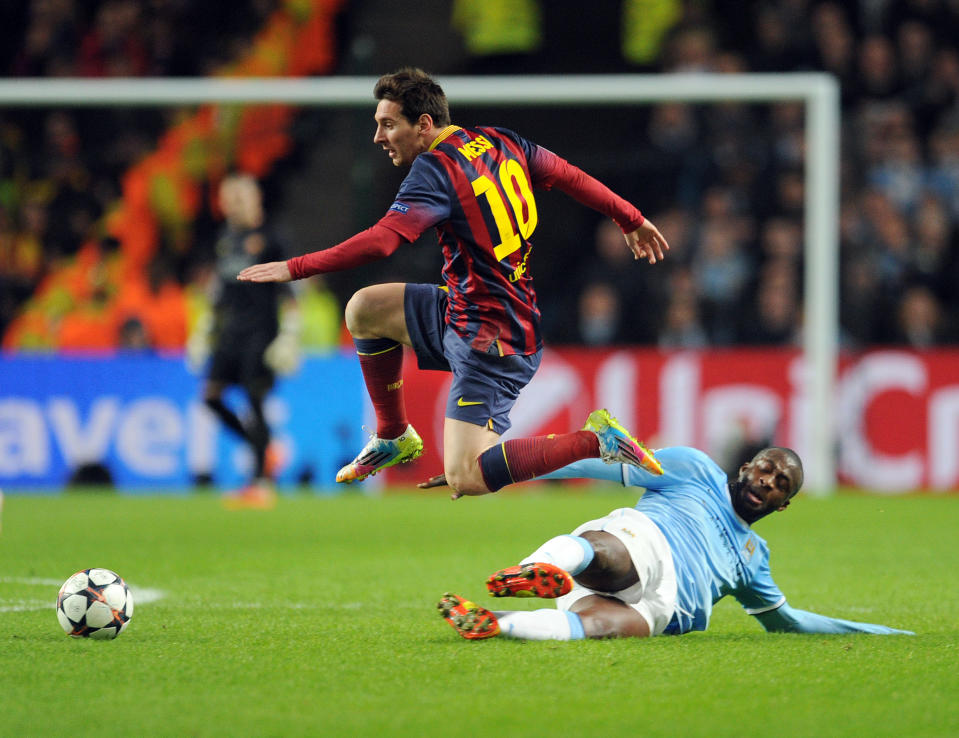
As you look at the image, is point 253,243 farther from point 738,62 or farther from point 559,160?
point 738,62

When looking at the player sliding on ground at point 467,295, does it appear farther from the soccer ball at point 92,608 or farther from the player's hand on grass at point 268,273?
the soccer ball at point 92,608

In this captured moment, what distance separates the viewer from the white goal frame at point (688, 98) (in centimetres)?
1116

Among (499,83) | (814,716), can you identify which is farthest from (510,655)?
(499,83)

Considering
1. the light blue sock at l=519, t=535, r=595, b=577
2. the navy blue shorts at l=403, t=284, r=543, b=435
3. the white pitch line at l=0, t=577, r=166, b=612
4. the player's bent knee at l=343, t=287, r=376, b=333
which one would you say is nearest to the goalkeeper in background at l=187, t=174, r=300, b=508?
the white pitch line at l=0, t=577, r=166, b=612

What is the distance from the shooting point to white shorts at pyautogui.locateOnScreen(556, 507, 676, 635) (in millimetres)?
4648

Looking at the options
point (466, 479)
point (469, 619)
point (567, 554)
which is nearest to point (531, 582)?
point (567, 554)

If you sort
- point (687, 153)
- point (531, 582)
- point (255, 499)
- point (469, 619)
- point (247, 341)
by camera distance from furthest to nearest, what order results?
point (687, 153) → point (255, 499) → point (247, 341) → point (469, 619) → point (531, 582)

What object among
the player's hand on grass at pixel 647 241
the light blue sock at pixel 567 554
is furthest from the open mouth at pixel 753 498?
the player's hand on grass at pixel 647 241

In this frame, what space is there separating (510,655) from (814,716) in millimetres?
1115

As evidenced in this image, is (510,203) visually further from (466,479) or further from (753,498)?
(753,498)

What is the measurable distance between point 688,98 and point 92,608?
8090 mm

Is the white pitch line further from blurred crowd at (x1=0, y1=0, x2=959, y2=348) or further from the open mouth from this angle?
blurred crowd at (x1=0, y1=0, x2=959, y2=348)

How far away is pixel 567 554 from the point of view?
4.42 m

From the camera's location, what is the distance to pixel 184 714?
351 centimetres
